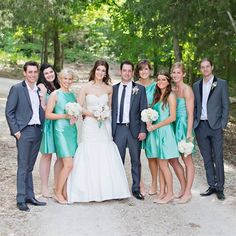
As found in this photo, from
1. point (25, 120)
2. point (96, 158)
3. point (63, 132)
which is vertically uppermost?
point (25, 120)

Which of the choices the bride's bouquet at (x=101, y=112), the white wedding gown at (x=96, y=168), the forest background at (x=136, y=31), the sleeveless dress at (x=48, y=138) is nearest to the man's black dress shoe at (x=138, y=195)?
the white wedding gown at (x=96, y=168)

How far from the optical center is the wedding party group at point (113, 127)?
6859 millimetres

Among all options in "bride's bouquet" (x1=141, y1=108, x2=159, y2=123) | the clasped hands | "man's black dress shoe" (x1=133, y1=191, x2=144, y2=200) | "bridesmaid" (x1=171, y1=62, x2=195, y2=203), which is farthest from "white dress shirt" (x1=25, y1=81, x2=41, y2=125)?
"bridesmaid" (x1=171, y1=62, x2=195, y2=203)

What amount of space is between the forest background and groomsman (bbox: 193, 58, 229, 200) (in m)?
3.87

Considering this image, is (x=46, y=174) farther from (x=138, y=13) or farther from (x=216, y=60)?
(x=216, y=60)

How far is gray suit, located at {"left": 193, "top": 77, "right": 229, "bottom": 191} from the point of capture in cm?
735

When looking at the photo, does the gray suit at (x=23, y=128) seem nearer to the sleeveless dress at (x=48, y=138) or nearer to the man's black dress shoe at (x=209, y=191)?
the sleeveless dress at (x=48, y=138)

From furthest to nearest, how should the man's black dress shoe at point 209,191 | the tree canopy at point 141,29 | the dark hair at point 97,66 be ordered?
the tree canopy at point 141,29, the man's black dress shoe at point 209,191, the dark hair at point 97,66

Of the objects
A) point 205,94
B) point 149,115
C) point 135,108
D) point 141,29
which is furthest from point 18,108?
point 141,29

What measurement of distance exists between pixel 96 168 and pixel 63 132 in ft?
2.34

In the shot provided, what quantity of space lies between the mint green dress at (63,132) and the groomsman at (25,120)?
0.99 ft

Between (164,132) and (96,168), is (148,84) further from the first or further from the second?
(96,168)

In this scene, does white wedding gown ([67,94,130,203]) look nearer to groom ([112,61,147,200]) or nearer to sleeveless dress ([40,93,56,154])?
groom ([112,61,147,200])

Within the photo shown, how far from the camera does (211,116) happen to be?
735cm
